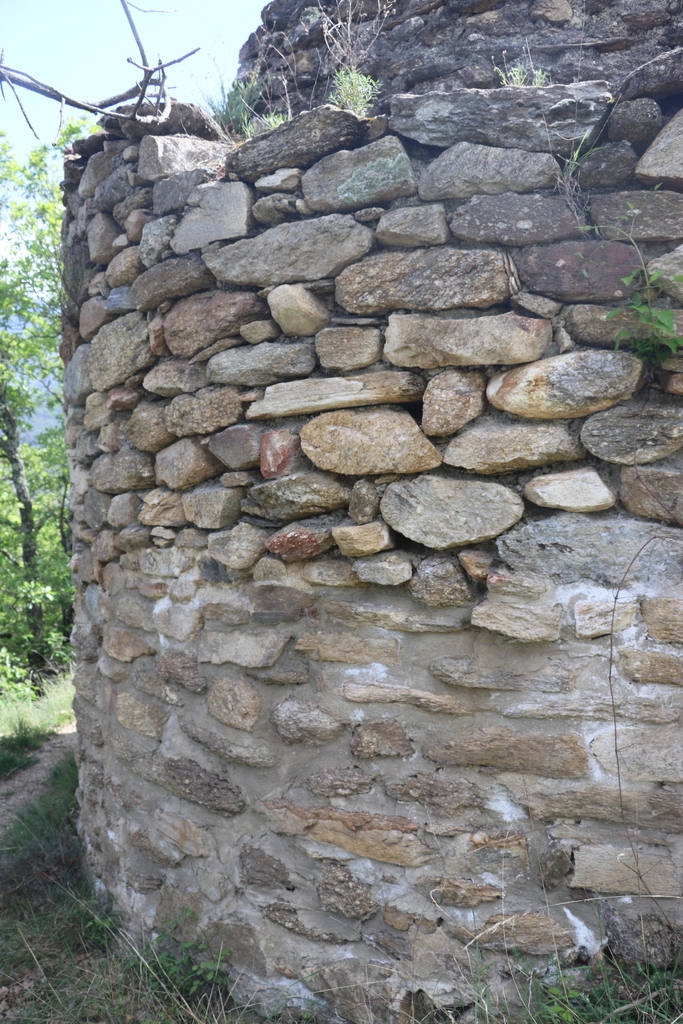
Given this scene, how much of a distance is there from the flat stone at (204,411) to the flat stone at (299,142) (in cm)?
64

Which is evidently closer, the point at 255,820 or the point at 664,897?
the point at 664,897

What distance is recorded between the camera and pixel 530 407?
5.38 ft

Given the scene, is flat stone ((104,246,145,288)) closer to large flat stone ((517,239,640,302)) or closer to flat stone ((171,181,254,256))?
flat stone ((171,181,254,256))

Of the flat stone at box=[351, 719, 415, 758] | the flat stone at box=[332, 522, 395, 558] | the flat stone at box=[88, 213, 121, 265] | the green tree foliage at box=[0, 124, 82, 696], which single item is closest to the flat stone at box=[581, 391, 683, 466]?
the flat stone at box=[332, 522, 395, 558]

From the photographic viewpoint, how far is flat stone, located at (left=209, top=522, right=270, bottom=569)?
6.49ft

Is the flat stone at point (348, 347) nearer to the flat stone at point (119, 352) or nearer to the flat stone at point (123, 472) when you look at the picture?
the flat stone at point (119, 352)

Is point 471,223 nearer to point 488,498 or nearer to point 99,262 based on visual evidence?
point 488,498

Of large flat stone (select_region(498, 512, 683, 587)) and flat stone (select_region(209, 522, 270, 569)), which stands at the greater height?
flat stone (select_region(209, 522, 270, 569))

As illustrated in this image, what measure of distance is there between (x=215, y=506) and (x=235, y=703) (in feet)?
1.95

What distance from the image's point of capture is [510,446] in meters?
1.66

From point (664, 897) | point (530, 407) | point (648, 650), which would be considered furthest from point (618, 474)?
point (664, 897)

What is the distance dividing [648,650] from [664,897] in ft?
1.89

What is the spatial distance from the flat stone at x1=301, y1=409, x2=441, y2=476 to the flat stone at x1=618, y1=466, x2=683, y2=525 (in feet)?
1.54

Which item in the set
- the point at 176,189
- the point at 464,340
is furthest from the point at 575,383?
the point at 176,189
